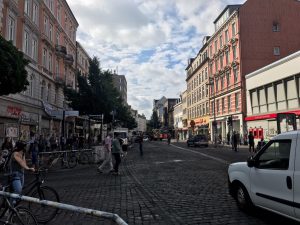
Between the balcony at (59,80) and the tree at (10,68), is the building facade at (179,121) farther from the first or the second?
the tree at (10,68)

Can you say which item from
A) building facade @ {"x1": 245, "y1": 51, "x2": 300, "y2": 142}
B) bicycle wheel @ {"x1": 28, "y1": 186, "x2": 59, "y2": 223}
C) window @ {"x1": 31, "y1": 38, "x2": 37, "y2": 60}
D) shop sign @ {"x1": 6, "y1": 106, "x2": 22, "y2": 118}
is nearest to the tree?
bicycle wheel @ {"x1": 28, "y1": 186, "x2": 59, "y2": 223}

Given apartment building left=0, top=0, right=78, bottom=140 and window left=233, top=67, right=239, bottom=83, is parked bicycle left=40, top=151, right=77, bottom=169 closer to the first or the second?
apartment building left=0, top=0, right=78, bottom=140

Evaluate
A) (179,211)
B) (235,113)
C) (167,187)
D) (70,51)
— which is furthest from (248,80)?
(179,211)

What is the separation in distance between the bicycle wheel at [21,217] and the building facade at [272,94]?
25186mm

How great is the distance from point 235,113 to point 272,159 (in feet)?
134

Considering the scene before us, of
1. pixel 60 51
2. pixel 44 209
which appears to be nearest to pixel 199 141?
Result: pixel 60 51

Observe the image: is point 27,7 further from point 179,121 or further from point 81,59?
point 179,121

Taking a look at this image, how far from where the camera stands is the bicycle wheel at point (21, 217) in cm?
539

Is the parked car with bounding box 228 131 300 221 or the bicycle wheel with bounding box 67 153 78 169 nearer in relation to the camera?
the parked car with bounding box 228 131 300 221

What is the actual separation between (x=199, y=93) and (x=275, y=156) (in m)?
66.5

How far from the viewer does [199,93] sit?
237 ft

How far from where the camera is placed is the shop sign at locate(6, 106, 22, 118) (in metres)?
25.2

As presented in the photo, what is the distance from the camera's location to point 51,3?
124ft

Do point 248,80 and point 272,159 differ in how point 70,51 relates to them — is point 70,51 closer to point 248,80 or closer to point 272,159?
point 248,80
